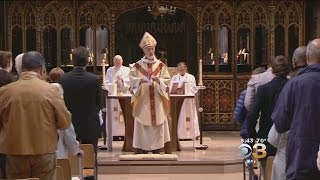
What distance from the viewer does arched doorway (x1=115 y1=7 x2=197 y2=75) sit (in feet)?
57.6

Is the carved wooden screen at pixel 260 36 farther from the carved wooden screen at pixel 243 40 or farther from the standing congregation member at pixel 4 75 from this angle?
the standing congregation member at pixel 4 75

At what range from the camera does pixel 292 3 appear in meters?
16.1

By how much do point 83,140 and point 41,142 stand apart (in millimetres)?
2549

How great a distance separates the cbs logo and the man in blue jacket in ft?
2.61

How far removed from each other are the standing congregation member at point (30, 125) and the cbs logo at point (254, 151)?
152cm

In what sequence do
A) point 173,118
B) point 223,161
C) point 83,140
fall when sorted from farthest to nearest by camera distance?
point 173,118
point 223,161
point 83,140

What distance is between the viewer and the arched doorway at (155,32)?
57.6 feet

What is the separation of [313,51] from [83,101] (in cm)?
347

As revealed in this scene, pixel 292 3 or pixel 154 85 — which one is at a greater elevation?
pixel 292 3

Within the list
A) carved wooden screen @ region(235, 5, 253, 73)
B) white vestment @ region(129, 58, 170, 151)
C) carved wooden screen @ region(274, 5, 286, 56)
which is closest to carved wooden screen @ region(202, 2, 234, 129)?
carved wooden screen @ region(235, 5, 253, 73)

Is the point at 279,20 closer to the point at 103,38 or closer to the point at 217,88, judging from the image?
the point at 217,88

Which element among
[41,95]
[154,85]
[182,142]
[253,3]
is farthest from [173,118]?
[41,95]

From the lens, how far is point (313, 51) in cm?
513

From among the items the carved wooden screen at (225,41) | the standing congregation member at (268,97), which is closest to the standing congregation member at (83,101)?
the standing congregation member at (268,97)
